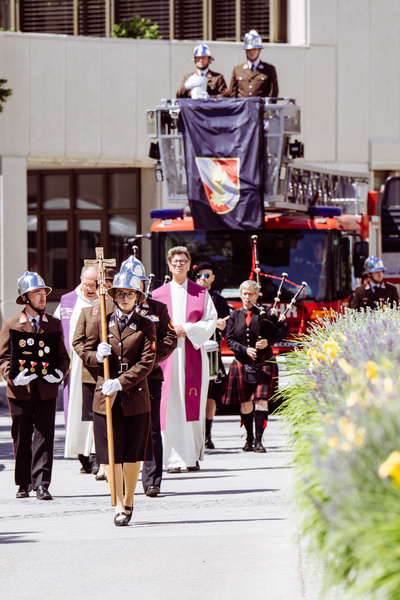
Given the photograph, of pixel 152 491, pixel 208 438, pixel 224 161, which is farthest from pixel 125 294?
pixel 224 161

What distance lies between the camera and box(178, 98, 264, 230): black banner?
16.9 m

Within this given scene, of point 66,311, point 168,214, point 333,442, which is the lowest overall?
point 66,311

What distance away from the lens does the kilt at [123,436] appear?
29.5 feet

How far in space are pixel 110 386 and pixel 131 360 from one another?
0.35m

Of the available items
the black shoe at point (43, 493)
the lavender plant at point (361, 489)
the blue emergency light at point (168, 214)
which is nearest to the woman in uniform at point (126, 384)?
the black shoe at point (43, 493)

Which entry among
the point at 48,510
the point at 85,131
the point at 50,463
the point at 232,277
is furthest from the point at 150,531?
the point at 85,131

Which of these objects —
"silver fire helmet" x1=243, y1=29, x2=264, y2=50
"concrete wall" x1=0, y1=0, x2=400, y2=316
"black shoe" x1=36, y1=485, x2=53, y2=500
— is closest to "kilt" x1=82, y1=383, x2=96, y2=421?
"black shoe" x1=36, y1=485, x2=53, y2=500

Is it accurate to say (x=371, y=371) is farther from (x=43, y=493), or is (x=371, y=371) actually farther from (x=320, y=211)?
(x=320, y=211)

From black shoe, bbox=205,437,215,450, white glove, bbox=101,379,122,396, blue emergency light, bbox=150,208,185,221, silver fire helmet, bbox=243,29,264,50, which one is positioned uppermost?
silver fire helmet, bbox=243,29,264,50

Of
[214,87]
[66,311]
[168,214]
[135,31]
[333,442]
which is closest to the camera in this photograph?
[333,442]

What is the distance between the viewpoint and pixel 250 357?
1350 centimetres

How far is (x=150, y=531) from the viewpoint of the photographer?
28.1 feet

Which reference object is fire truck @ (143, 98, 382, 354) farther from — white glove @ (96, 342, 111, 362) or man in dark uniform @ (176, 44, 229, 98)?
white glove @ (96, 342, 111, 362)

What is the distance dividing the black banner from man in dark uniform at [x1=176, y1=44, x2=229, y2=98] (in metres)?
0.37
